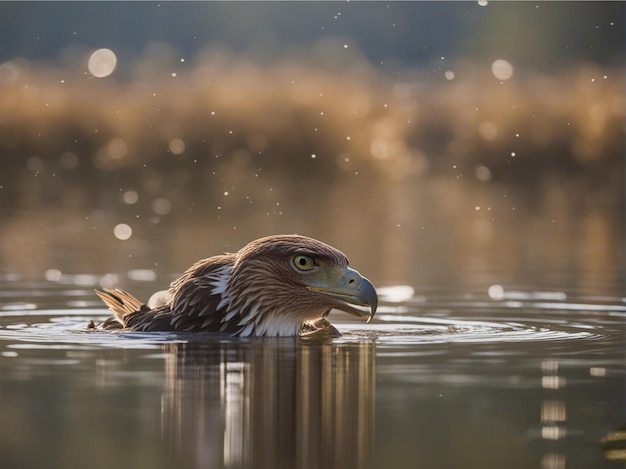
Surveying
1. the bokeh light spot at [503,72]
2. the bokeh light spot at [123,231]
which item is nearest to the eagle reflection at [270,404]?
the bokeh light spot at [123,231]

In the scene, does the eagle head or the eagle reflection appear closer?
the eagle reflection

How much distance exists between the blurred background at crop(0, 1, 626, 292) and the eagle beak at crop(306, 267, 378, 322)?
4.70m

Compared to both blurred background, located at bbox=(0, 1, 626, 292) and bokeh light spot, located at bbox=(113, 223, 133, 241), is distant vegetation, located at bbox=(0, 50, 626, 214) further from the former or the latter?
bokeh light spot, located at bbox=(113, 223, 133, 241)

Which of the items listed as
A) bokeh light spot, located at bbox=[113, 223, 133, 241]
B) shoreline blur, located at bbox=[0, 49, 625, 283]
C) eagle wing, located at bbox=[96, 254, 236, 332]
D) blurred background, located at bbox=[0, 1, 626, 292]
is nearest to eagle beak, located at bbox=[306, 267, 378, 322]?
eagle wing, located at bbox=[96, 254, 236, 332]

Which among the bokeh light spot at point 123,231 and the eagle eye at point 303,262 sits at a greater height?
the bokeh light spot at point 123,231

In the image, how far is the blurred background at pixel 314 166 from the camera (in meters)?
17.9

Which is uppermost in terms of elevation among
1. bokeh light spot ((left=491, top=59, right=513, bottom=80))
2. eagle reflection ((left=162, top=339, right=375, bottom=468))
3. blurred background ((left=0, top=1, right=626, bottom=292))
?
bokeh light spot ((left=491, top=59, right=513, bottom=80))

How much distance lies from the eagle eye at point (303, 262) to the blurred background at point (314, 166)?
4.61 metres

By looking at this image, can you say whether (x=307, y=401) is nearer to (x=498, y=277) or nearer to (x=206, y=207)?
(x=498, y=277)

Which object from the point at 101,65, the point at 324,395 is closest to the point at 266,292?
the point at 324,395

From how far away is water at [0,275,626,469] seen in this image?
638 cm

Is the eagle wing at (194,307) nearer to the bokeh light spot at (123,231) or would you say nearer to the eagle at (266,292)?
the eagle at (266,292)

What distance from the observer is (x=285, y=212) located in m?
23.5

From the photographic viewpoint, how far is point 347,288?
991 centimetres
